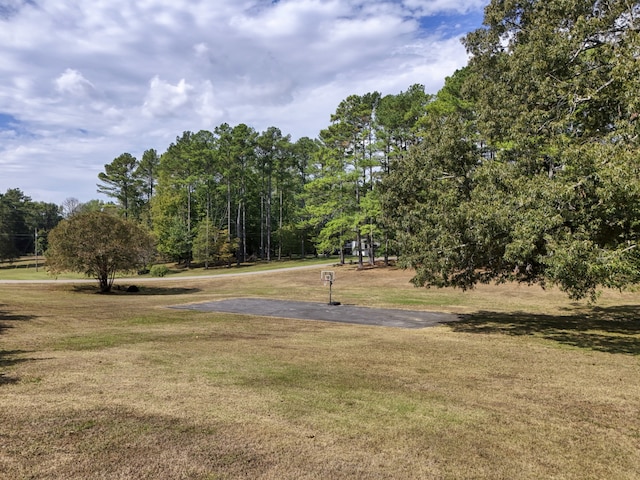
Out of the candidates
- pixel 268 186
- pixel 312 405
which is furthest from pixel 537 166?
pixel 268 186

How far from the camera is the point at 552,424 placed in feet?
17.2

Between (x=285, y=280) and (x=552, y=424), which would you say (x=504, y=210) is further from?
(x=285, y=280)

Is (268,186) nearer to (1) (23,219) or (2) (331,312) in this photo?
(2) (331,312)

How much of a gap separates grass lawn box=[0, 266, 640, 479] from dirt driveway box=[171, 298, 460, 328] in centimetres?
352

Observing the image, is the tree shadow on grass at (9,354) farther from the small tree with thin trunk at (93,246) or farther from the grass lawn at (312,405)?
the small tree with thin trunk at (93,246)

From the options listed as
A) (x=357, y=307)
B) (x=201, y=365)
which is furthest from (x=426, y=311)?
(x=201, y=365)

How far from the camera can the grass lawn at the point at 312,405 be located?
3.91 metres

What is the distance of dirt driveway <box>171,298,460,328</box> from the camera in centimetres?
1620

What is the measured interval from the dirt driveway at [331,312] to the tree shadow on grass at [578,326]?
1412 mm

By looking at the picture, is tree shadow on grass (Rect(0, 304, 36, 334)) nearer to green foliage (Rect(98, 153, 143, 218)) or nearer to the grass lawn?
the grass lawn

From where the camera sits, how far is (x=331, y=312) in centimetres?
1859

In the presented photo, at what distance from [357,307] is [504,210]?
10.4 metres

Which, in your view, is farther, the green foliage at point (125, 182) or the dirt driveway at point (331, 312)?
the green foliage at point (125, 182)

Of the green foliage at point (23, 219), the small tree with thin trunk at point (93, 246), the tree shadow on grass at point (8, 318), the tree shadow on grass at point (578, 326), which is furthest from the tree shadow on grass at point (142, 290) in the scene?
the green foliage at point (23, 219)
